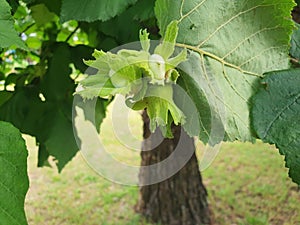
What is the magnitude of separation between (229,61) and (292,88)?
75 mm

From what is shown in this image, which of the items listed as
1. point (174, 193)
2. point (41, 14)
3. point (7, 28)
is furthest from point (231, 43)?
point (174, 193)

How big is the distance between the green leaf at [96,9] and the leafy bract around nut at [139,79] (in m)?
0.29

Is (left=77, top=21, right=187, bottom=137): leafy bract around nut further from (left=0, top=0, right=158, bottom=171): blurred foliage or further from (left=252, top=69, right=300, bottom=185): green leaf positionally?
(left=0, top=0, right=158, bottom=171): blurred foliage

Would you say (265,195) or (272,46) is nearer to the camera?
(272,46)

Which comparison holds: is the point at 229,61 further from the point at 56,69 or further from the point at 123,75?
the point at 56,69

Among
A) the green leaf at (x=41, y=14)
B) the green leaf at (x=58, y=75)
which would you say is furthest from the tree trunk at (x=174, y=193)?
the green leaf at (x=58, y=75)

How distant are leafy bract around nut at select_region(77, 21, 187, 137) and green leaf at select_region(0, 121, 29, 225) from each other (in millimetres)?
187

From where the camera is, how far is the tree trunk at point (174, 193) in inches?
107

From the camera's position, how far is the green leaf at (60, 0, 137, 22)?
71cm

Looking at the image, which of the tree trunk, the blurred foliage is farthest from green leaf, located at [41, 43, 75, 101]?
the tree trunk

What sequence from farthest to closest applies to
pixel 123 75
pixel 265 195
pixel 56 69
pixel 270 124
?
pixel 265 195 → pixel 56 69 → pixel 270 124 → pixel 123 75

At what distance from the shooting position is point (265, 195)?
336cm

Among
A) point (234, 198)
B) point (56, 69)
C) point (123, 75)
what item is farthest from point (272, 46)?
point (234, 198)

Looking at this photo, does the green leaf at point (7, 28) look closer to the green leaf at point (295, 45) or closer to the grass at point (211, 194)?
the green leaf at point (295, 45)
